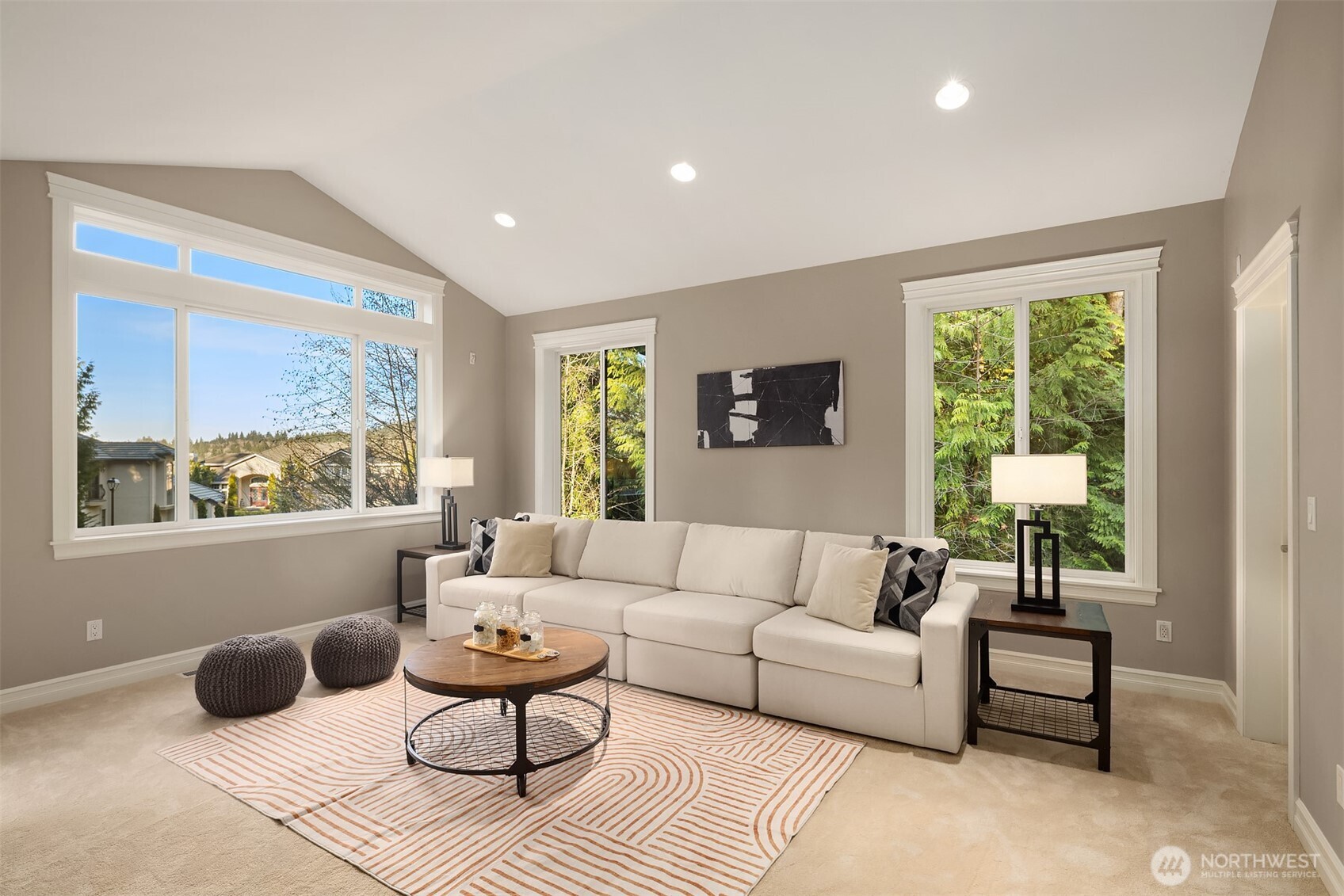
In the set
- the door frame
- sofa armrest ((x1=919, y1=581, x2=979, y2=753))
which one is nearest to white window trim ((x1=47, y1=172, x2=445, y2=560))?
sofa armrest ((x1=919, y1=581, x2=979, y2=753))

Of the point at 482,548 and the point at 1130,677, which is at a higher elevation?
the point at 482,548

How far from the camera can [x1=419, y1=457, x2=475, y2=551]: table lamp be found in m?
5.24

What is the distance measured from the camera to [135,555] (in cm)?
384

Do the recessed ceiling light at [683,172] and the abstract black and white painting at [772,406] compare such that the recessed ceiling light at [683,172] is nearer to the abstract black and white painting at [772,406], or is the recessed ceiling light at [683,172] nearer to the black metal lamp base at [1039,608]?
the abstract black and white painting at [772,406]

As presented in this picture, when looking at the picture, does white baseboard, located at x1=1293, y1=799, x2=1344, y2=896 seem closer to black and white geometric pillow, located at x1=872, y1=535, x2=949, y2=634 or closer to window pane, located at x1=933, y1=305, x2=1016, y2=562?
black and white geometric pillow, located at x1=872, y1=535, x2=949, y2=634

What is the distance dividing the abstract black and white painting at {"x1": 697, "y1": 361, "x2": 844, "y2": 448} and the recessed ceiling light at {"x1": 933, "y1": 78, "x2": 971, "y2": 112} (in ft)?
5.53

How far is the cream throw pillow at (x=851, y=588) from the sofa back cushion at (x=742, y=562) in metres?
0.39

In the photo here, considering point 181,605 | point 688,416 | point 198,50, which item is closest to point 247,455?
point 181,605

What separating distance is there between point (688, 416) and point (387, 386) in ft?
7.79

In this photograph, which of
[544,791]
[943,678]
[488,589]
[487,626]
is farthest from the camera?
[488,589]

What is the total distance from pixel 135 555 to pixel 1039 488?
4.82 meters

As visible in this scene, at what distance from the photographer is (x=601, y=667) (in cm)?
282

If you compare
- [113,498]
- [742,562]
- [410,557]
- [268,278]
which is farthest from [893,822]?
[268,278]

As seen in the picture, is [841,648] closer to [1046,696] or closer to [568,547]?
[1046,696]
